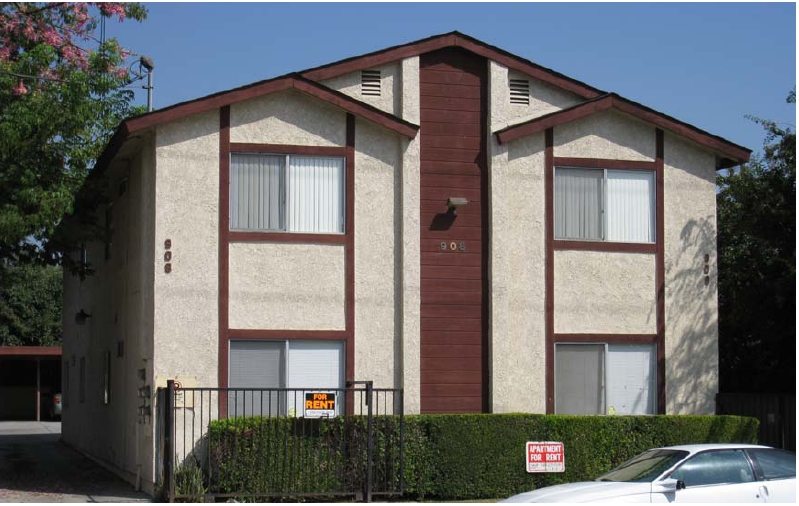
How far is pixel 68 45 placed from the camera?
970 inches

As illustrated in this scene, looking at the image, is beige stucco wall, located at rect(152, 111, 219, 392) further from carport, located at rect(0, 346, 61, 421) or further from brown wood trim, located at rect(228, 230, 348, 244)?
carport, located at rect(0, 346, 61, 421)

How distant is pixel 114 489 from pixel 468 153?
8132mm

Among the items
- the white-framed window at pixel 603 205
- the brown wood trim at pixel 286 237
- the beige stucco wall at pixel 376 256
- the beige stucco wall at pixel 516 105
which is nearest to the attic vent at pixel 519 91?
the beige stucco wall at pixel 516 105

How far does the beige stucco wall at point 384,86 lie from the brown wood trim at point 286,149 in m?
1.19

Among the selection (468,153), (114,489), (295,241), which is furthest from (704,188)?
(114,489)

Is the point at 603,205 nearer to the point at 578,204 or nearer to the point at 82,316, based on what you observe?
the point at 578,204

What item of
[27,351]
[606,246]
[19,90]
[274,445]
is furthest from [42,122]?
[27,351]

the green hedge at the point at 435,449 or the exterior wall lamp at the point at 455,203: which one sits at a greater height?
the exterior wall lamp at the point at 455,203

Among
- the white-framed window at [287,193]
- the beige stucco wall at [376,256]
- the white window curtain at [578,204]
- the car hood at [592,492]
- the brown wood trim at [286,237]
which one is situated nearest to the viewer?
the car hood at [592,492]

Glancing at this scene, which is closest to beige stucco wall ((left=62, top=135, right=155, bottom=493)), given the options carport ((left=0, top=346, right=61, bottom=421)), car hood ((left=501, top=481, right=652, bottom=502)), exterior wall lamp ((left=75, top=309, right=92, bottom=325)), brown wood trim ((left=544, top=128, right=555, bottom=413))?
exterior wall lamp ((left=75, top=309, right=92, bottom=325))

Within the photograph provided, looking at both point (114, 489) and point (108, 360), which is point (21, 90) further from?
point (114, 489)

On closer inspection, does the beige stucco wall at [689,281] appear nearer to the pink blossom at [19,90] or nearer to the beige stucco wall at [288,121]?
the beige stucco wall at [288,121]

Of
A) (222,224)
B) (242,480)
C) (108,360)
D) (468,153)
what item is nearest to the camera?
(242,480)

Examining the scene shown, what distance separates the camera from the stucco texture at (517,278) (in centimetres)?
1858
